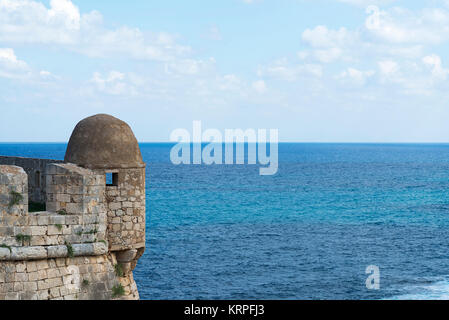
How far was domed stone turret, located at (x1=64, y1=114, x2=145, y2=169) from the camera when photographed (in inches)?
524

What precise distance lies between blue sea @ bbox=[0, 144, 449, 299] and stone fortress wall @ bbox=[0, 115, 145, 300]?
2036cm

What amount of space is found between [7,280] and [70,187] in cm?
231

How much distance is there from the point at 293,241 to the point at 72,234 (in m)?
39.2

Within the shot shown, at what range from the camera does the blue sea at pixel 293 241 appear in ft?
118

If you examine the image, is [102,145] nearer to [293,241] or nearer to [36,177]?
[36,177]

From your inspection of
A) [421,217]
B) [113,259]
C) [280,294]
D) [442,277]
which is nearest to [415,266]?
[442,277]

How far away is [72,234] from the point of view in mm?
11984

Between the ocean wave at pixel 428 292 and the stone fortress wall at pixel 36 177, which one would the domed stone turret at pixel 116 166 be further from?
the ocean wave at pixel 428 292

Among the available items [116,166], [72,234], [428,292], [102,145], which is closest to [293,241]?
[428,292]

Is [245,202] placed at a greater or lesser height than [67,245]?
lesser

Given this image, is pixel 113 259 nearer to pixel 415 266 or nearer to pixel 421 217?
pixel 415 266

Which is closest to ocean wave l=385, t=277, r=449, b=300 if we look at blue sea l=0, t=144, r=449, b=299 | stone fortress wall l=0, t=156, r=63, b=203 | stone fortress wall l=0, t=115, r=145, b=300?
blue sea l=0, t=144, r=449, b=299

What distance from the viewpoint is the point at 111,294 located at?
1279 centimetres

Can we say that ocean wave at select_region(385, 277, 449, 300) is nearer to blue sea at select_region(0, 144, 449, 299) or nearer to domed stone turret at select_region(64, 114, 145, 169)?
blue sea at select_region(0, 144, 449, 299)
